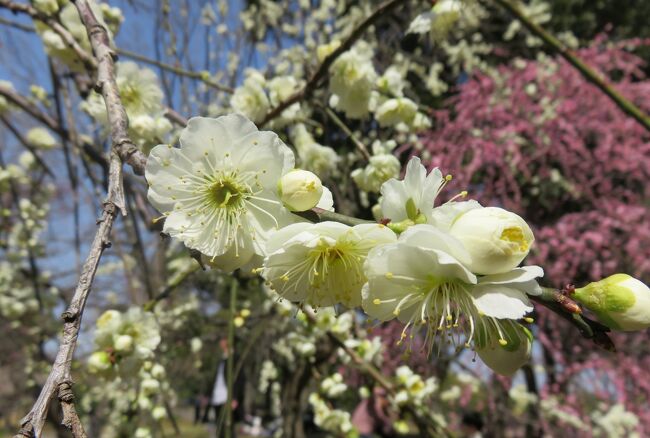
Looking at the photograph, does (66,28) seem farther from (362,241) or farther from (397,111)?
(362,241)

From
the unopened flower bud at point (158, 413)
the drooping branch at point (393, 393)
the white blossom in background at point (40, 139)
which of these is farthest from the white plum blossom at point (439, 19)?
the white blossom in background at point (40, 139)

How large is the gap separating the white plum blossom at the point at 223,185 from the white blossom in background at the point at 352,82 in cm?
70

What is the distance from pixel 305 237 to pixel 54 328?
2.77 meters

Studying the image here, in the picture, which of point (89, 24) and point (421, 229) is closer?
point (421, 229)

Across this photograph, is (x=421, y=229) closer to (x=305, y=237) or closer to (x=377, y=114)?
(x=305, y=237)

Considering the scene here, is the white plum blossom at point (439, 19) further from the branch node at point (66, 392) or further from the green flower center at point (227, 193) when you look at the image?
the branch node at point (66, 392)

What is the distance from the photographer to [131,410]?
1.40 metres

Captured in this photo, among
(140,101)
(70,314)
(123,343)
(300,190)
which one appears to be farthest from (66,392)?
(140,101)

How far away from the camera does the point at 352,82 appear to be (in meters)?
1.27

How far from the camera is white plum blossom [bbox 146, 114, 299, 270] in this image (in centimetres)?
60

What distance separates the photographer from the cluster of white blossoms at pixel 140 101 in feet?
3.46

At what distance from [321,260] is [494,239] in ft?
0.73

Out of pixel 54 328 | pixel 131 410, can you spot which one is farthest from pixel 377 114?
pixel 54 328

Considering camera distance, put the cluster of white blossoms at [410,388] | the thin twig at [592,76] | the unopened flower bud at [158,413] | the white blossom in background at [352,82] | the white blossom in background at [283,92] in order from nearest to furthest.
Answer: the thin twig at [592,76] < the white blossom in background at [352,82] < the white blossom in background at [283,92] < the unopened flower bud at [158,413] < the cluster of white blossoms at [410,388]
